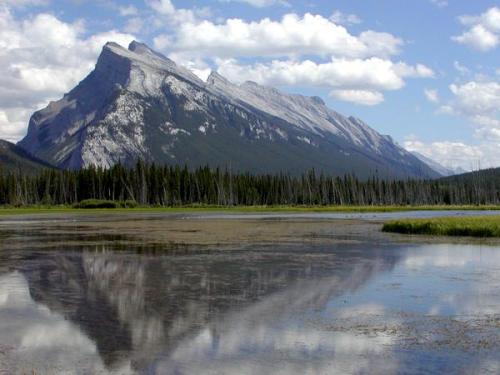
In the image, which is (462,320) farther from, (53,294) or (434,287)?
(53,294)

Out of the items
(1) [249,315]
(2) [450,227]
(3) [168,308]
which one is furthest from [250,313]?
(2) [450,227]

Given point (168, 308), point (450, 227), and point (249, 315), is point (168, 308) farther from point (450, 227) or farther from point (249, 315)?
point (450, 227)

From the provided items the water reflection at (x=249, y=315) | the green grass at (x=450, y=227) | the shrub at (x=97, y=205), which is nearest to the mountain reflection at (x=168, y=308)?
the water reflection at (x=249, y=315)

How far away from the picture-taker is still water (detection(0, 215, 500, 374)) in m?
13.9

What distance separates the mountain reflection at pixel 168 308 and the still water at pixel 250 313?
0.18 feet

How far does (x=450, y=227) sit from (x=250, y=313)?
3884cm

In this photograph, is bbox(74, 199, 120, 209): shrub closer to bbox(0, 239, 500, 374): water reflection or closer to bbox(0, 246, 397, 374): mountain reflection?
bbox(0, 246, 397, 374): mountain reflection

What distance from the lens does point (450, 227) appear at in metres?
53.8

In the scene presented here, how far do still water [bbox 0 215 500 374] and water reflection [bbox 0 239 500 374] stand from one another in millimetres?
49

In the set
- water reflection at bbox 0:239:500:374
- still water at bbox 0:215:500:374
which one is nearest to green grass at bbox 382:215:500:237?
still water at bbox 0:215:500:374

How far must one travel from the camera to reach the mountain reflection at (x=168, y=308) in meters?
14.6

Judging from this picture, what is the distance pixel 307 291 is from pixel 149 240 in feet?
85.6

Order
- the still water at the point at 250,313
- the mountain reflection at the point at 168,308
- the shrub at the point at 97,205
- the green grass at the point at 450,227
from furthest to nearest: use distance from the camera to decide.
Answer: the shrub at the point at 97,205 → the green grass at the point at 450,227 → the mountain reflection at the point at 168,308 → the still water at the point at 250,313

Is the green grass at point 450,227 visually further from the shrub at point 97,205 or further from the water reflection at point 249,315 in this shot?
the shrub at point 97,205
